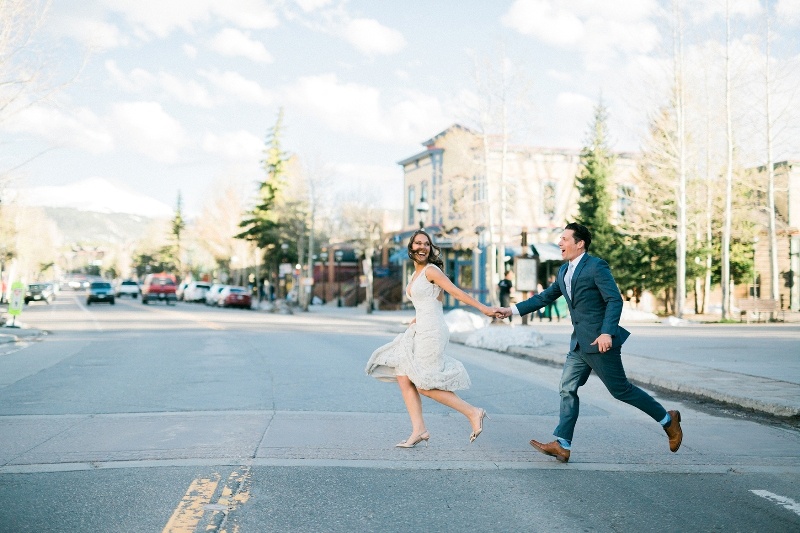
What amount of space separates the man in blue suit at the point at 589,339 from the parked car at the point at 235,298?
4927 centimetres

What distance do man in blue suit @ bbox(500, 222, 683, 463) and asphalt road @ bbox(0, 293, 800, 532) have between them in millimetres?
319

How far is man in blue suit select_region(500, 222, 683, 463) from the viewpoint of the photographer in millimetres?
6230

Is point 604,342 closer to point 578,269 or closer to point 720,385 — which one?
point 578,269

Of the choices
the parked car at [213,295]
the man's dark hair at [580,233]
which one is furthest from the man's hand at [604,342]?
the parked car at [213,295]

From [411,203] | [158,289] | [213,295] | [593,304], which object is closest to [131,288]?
[158,289]

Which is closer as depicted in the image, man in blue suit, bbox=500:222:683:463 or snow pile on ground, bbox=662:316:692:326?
man in blue suit, bbox=500:222:683:463

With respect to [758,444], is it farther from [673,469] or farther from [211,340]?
[211,340]

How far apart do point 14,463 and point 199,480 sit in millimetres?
1693

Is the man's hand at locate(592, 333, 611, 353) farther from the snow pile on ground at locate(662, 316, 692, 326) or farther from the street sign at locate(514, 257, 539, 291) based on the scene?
the snow pile on ground at locate(662, 316, 692, 326)

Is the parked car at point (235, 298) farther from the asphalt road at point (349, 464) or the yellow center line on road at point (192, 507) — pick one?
the yellow center line on road at point (192, 507)

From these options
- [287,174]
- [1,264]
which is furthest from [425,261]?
[1,264]

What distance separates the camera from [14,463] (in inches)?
244

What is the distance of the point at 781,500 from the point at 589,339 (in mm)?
1750

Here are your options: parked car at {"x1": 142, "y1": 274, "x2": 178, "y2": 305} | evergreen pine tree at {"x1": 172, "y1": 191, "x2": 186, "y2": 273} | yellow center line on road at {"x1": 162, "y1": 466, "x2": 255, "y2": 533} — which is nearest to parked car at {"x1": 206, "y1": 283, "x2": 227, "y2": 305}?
parked car at {"x1": 142, "y1": 274, "x2": 178, "y2": 305}
